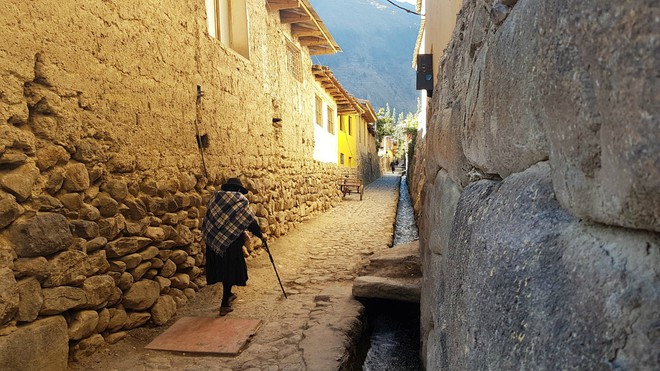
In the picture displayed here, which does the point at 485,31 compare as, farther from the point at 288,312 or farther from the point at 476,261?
the point at 288,312

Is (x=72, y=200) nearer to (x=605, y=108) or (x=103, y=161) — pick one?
(x=103, y=161)

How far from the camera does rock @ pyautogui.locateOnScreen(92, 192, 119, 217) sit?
10.1ft

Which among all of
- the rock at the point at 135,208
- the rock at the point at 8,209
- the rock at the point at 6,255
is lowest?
the rock at the point at 6,255

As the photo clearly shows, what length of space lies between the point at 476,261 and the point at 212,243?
3283 mm

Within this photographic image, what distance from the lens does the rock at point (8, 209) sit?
2297 mm

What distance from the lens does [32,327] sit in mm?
2434

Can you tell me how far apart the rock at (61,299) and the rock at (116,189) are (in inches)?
31.0

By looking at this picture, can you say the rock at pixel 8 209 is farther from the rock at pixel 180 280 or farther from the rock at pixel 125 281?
the rock at pixel 180 280

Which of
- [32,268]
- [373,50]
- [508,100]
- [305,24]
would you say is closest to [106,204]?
[32,268]

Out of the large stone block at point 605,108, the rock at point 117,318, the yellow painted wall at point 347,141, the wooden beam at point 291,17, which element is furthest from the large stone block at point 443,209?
the yellow painted wall at point 347,141

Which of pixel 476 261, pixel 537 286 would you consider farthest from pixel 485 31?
pixel 537 286

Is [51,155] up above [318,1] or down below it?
below

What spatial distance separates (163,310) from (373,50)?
11716 cm

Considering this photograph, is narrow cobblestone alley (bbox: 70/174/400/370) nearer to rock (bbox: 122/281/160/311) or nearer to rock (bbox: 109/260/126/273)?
rock (bbox: 122/281/160/311)
